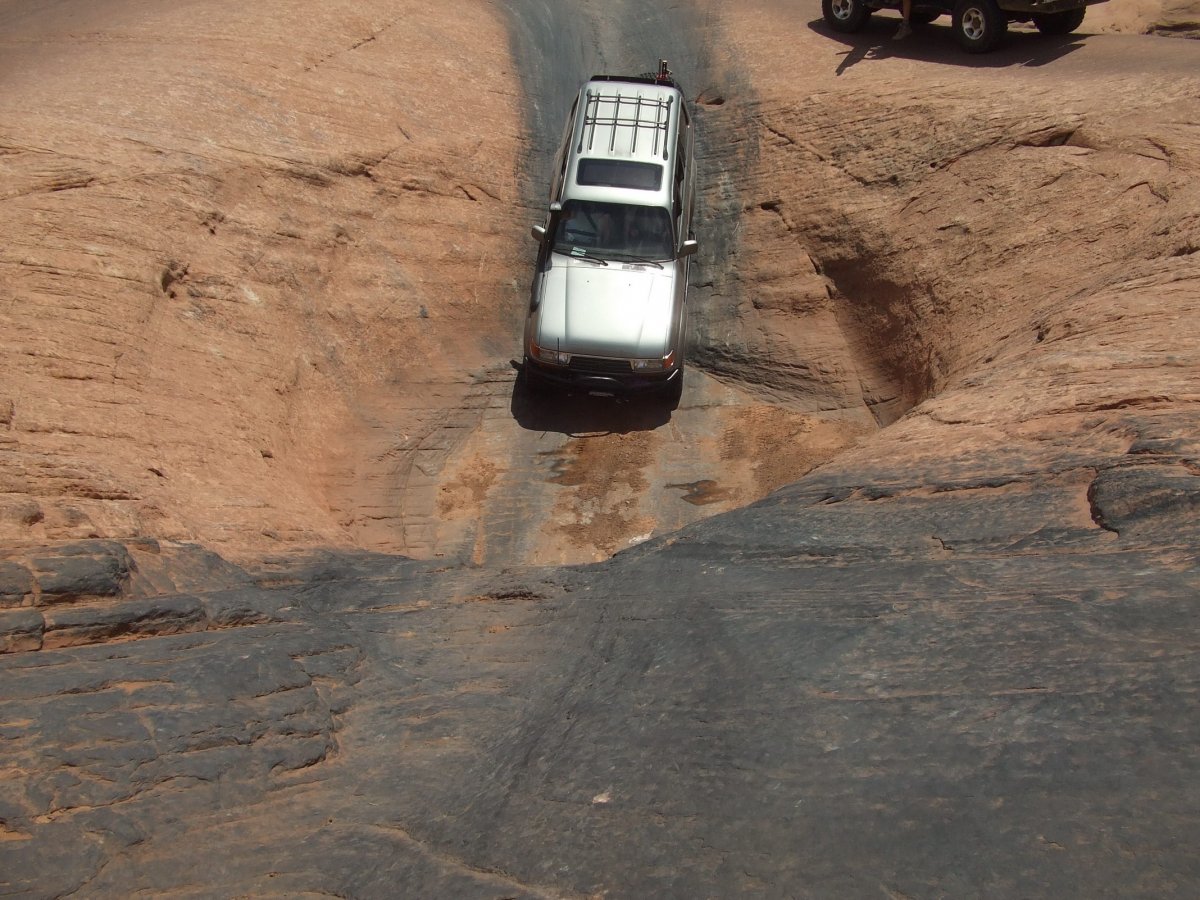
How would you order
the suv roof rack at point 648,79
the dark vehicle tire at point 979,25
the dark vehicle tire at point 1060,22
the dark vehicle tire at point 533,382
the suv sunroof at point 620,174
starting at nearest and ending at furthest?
the dark vehicle tire at point 533,382 → the suv sunroof at point 620,174 → the suv roof rack at point 648,79 → the dark vehicle tire at point 979,25 → the dark vehicle tire at point 1060,22

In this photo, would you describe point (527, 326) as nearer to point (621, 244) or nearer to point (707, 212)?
point (621, 244)

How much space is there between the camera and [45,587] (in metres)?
5.34

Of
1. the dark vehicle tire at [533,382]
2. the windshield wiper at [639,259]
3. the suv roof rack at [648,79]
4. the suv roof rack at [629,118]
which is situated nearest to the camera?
the dark vehicle tire at [533,382]

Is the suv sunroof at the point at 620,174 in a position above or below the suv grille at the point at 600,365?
above

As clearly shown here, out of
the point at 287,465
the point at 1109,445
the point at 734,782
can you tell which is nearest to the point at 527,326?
the point at 287,465

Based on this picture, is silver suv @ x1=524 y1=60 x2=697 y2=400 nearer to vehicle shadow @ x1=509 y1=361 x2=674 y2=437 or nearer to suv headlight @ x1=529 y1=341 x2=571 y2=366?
suv headlight @ x1=529 y1=341 x2=571 y2=366

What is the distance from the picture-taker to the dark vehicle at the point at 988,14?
13344mm

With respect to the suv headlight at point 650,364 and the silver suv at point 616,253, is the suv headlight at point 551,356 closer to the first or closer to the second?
the silver suv at point 616,253

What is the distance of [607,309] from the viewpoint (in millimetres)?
11047

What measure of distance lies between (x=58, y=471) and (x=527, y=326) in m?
5.50

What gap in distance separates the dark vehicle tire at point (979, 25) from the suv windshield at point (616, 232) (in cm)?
575

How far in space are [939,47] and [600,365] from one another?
306 inches

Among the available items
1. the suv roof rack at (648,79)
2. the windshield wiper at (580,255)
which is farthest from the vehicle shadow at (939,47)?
the windshield wiper at (580,255)

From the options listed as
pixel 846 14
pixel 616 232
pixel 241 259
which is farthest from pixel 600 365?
pixel 846 14
